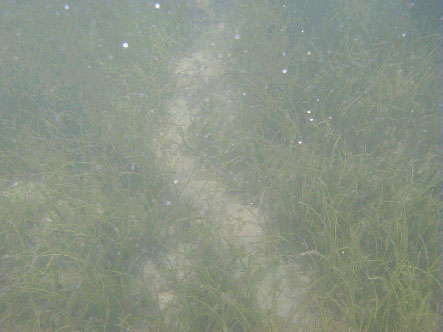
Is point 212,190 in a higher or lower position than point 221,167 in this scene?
lower

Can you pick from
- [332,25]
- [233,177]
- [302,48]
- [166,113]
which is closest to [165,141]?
[166,113]

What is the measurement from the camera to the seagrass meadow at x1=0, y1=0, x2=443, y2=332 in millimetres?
2535

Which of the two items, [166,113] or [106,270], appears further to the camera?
[166,113]

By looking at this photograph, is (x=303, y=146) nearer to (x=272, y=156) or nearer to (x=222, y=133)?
(x=272, y=156)

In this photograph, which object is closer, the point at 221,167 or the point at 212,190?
the point at 212,190

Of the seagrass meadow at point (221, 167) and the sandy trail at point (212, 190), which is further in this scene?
the sandy trail at point (212, 190)

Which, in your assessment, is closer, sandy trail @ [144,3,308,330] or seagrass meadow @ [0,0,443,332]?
seagrass meadow @ [0,0,443,332]

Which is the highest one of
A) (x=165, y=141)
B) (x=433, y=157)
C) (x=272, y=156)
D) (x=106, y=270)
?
(x=433, y=157)

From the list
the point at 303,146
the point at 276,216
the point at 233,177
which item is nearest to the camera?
the point at 276,216

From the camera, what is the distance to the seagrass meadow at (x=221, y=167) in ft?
8.32

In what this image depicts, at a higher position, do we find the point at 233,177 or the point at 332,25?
the point at 332,25

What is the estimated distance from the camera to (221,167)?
148 inches

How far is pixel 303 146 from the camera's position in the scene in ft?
11.1

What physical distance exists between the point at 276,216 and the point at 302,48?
3.05 metres
